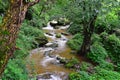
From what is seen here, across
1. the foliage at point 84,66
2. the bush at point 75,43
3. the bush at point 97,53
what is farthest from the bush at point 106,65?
the bush at point 75,43

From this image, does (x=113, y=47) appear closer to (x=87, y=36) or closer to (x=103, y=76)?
(x=87, y=36)

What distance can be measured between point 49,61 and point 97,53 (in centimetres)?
287

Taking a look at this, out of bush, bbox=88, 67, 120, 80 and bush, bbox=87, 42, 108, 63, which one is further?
bush, bbox=87, 42, 108, 63

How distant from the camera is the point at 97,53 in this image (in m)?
12.0

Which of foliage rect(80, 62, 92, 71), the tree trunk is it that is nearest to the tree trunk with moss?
foliage rect(80, 62, 92, 71)

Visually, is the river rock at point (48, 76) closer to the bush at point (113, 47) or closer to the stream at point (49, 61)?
the stream at point (49, 61)

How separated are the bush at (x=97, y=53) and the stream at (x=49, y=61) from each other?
1162 mm

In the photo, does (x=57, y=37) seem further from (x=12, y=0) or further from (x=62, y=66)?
Result: (x=12, y=0)

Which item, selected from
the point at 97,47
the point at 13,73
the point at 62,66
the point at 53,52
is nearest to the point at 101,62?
the point at 97,47

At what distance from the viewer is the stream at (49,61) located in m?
9.09

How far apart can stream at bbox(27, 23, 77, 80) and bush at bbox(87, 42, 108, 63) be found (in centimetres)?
116

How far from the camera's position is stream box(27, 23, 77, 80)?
9.09 metres

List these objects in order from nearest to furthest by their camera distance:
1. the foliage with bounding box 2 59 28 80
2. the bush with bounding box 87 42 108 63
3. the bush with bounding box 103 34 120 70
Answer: the foliage with bounding box 2 59 28 80 → the bush with bounding box 87 42 108 63 → the bush with bounding box 103 34 120 70

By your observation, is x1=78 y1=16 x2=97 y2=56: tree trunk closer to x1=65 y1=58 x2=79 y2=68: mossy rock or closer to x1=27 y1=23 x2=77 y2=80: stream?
x1=27 y1=23 x2=77 y2=80: stream
